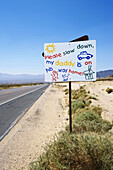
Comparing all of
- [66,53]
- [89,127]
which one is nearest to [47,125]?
[89,127]

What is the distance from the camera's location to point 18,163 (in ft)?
11.9

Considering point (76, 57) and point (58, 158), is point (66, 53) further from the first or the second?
point (58, 158)

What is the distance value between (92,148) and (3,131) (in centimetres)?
453

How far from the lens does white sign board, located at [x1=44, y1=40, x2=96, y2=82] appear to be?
12.4 ft

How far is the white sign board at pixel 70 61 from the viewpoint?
3.78 m

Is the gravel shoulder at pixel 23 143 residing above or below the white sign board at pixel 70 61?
below

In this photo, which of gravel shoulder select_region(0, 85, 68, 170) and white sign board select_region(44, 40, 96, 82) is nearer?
gravel shoulder select_region(0, 85, 68, 170)

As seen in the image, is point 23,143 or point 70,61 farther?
point 23,143

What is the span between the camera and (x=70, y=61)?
157 inches

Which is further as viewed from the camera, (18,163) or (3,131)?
(3,131)

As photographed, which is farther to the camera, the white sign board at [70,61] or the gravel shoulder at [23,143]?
the white sign board at [70,61]

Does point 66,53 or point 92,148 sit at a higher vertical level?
point 66,53

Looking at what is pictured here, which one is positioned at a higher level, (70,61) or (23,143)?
(70,61)

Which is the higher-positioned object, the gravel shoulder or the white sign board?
the white sign board
